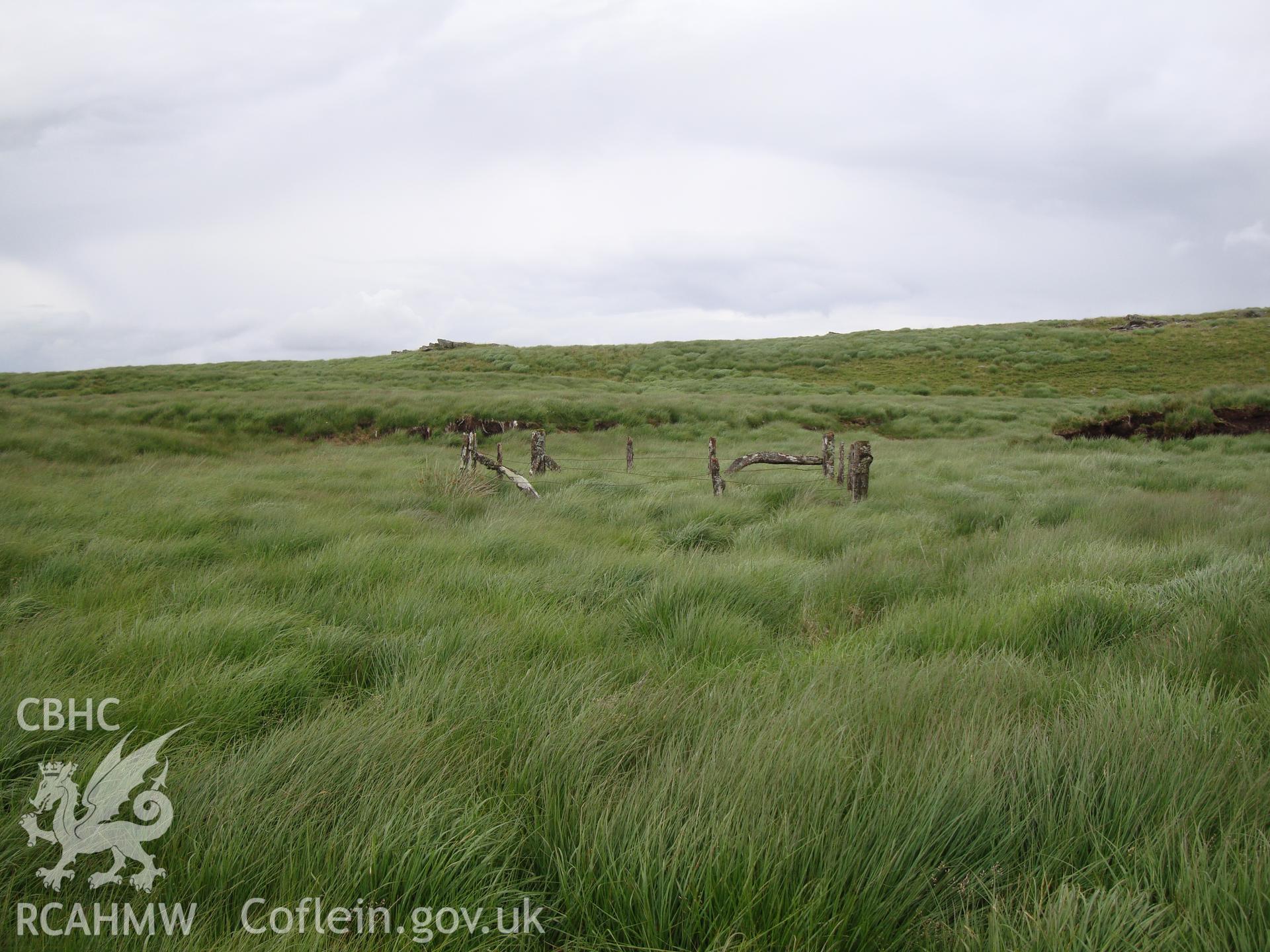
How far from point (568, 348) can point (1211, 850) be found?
56.2 m

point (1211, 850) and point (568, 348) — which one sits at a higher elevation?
point (568, 348)

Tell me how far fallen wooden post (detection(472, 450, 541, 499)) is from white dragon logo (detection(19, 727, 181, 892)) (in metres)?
6.54

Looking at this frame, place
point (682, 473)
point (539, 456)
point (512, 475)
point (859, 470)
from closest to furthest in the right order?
point (859, 470), point (512, 475), point (539, 456), point (682, 473)

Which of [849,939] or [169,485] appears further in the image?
[169,485]

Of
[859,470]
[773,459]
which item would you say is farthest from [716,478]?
[859,470]

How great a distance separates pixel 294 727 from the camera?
2449 mm

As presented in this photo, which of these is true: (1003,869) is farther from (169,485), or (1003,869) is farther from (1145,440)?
(1145,440)

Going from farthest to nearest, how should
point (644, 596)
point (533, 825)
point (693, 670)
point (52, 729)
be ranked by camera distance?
point (644, 596), point (693, 670), point (52, 729), point (533, 825)

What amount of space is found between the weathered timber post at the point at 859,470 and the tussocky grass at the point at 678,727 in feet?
9.65

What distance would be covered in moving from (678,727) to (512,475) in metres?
7.30

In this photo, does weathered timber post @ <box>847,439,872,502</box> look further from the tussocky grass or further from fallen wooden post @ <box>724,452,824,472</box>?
the tussocky grass

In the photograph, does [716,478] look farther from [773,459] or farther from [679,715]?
[679,715]

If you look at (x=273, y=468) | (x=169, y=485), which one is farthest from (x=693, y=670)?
(x=273, y=468)

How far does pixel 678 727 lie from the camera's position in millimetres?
2504
